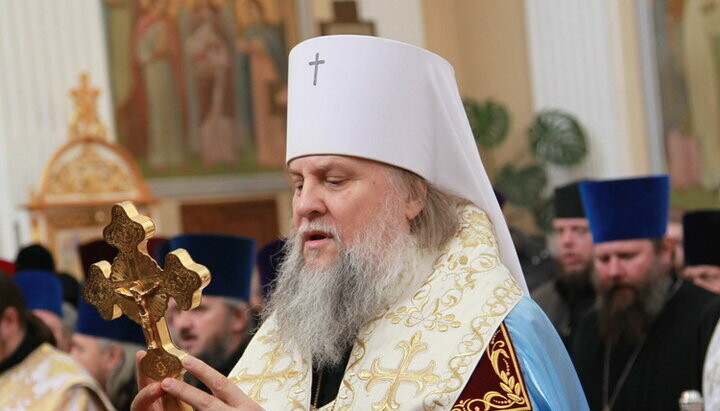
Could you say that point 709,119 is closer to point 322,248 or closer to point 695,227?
point 695,227

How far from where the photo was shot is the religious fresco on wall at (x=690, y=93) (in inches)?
475

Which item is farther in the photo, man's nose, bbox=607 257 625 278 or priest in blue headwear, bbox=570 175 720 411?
man's nose, bbox=607 257 625 278

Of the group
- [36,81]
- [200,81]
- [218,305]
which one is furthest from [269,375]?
[200,81]

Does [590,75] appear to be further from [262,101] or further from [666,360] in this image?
[666,360]

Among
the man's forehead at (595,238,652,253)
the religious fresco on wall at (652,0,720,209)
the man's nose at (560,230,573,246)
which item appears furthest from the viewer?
the religious fresco on wall at (652,0,720,209)

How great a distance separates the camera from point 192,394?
2.43m

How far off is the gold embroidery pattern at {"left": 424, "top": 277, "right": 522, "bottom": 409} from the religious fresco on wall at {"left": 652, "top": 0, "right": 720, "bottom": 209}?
369 inches

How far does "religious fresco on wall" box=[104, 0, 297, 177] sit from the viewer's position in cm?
1392

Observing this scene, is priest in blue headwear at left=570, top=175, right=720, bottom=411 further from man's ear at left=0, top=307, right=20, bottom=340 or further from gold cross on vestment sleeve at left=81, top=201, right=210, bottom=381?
gold cross on vestment sleeve at left=81, top=201, right=210, bottom=381

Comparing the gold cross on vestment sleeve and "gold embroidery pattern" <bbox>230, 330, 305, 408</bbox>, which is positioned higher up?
the gold cross on vestment sleeve

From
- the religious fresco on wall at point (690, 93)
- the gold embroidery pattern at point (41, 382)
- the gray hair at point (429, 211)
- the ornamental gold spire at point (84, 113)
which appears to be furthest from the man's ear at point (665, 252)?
the ornamental gold spire at point (84, 113)

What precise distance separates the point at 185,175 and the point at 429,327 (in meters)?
11.6

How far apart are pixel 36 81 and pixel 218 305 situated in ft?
23.6

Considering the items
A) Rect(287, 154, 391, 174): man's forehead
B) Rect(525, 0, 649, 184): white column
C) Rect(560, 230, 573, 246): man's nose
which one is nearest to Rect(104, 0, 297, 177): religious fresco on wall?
Rect(525, 0, 649, 184): white column
